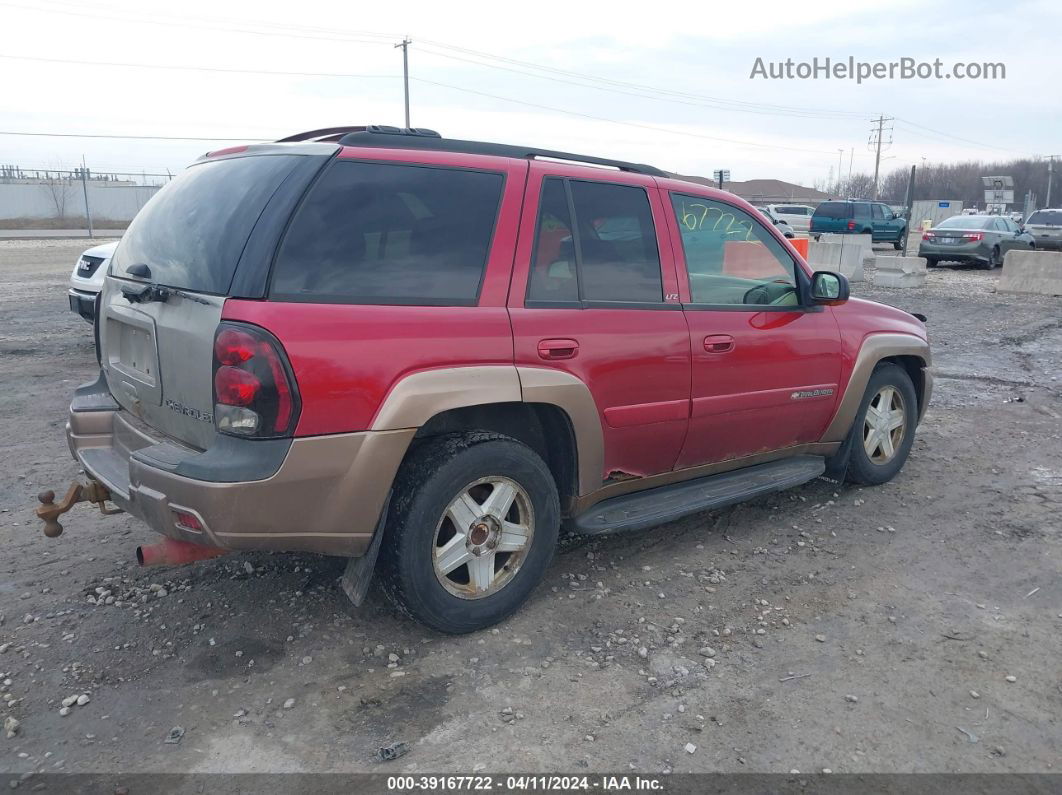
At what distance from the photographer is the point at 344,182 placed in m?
3.14

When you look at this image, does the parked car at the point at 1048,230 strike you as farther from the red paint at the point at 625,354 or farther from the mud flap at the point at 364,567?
the mud flap at the point at 364,567

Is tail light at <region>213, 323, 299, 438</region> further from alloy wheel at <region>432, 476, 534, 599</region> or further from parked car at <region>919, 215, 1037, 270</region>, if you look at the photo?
parked car at <region>919, 215, 1037, 270</region>

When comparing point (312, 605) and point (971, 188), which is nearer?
point (312, 605)

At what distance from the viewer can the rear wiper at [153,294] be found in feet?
10.3

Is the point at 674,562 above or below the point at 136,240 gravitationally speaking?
below

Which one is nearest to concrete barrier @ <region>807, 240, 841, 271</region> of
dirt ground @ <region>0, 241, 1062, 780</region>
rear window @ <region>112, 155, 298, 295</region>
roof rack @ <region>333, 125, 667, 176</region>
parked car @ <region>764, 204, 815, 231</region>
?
parked car @ <region>764, 204, 815, 231</region>

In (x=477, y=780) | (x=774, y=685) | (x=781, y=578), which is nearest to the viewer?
(x=477, y=780)

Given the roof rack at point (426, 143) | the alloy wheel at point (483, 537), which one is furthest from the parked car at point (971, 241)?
the alloy wheel at point (483, 537)

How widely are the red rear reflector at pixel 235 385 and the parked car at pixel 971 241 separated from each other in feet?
73.0

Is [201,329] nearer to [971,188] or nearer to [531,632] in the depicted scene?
[531,632]

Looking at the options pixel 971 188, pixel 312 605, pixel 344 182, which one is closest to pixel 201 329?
pixel 344 182

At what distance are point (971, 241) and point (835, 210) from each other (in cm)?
969

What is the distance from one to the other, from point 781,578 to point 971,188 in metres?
111

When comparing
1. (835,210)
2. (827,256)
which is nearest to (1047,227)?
(835,210)
